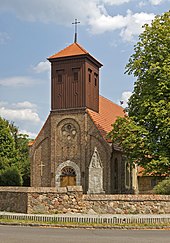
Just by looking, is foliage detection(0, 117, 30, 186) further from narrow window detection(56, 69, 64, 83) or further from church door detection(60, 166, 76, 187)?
narrow window detection(56, 69, 64, 83)

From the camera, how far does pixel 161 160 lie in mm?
26422

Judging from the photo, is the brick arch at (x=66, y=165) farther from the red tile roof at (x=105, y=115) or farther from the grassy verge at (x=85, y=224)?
the grassy verge at (x=85, y=224)

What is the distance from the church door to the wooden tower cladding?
545 centimetres

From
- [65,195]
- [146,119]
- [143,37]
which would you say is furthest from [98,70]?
[65,195]

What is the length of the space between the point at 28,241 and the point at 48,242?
1.94ft

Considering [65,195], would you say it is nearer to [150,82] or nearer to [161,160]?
[161,160]

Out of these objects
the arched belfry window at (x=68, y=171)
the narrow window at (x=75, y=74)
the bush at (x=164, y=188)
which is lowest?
the bush at (x=164, y=188)

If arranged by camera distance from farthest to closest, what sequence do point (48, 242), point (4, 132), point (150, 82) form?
point (4, 132) < point (150, 82) < point (48, 242)

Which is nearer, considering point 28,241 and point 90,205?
point 28,241

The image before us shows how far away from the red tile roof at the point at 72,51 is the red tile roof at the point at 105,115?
522 cm

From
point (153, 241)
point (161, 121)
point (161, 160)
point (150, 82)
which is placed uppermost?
point (150, 82)

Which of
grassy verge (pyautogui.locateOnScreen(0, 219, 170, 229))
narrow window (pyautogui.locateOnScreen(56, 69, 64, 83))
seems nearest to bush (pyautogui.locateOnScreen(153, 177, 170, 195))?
grassy verge (pyautogui.locateOnScreen(0, 219, 170, 229))

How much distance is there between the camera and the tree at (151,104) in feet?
88.3

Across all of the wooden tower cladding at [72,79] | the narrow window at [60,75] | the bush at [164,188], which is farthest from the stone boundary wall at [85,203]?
the narrow window at [60,75]
